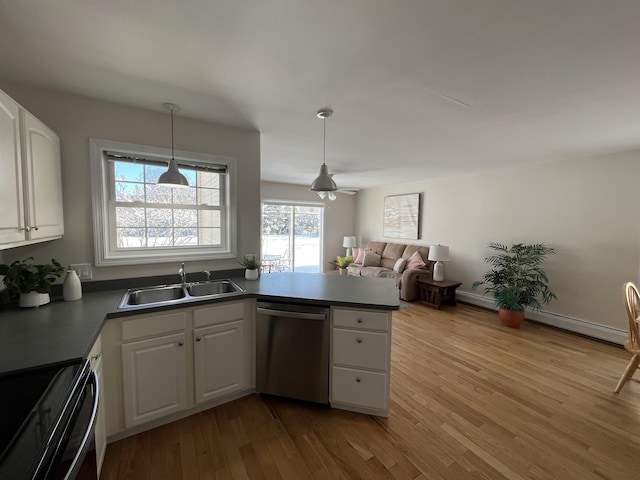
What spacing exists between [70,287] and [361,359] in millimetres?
2114

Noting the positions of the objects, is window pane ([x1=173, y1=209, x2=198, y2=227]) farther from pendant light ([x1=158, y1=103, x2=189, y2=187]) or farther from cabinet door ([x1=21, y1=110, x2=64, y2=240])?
cabinet door ([x1=21, y1=110, x2=64, y2=240])

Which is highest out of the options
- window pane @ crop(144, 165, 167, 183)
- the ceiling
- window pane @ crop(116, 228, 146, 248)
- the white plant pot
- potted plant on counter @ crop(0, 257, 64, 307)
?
the ceiling

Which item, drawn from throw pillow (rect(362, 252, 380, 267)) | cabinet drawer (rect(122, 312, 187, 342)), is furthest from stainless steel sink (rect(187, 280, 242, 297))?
throw pillow (rect(362, 252, 380, 267))

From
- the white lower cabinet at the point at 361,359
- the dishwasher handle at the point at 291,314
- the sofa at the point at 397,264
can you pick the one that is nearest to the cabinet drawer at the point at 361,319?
the white lower cabinet at the point at 361,359

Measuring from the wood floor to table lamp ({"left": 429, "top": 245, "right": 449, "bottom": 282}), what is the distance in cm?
207

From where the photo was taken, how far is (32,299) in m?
1.67

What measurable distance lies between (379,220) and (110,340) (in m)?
5.84

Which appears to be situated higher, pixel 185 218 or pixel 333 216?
pixel 333 216

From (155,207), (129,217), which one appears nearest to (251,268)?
(155,207)

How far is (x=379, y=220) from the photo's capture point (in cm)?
666

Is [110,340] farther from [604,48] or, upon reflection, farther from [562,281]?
[562,281]

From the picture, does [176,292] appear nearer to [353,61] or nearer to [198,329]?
[198,329]

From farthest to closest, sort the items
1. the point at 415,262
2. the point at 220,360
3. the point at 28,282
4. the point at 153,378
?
the point at 415,262 → the point at 220,360 → the point at 153,378 → the point at 28,282

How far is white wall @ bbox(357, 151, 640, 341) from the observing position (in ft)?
10.4
